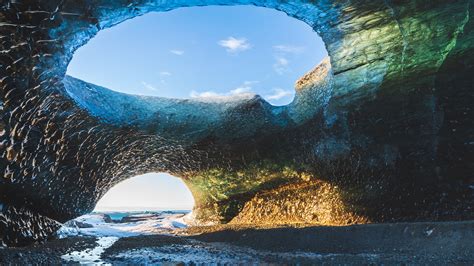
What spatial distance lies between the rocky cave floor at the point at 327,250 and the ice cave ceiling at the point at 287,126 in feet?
4.29

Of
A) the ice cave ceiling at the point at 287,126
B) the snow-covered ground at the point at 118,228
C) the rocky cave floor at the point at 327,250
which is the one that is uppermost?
the ice cave ceiling at the point at 287,126

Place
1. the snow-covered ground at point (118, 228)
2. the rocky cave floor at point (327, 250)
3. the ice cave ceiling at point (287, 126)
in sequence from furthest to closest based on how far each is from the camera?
the snow-covered ground at point (118, 228)
the ice cave ceiling at point (287, 126)
the rocky cave floor at point (327, 250)

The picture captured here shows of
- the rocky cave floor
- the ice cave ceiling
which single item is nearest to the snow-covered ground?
the ice cave ceiling

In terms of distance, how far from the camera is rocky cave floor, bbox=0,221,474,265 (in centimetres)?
338

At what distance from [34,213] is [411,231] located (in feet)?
17.6

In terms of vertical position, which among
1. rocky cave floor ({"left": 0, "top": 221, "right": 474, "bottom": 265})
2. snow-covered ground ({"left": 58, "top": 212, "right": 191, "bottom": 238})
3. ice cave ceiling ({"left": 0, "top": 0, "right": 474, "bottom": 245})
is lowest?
snow-covered ground ({"left": 58, "top": 212, "right": 191, "bottom": 238})

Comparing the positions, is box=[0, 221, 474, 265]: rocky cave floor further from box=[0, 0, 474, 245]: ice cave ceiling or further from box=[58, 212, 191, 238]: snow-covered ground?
box=[58, 212, 191, 238]: snow-covered ground

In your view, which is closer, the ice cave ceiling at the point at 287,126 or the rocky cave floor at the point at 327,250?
the rocky cave floor at the point at 327,250

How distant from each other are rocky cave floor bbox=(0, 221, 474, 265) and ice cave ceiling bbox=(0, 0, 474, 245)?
1.31m

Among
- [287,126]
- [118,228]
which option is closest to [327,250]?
[287,126]

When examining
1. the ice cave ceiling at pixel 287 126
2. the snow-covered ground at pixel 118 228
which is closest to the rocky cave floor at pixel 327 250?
the ice cave ceiling at pixel 287 126

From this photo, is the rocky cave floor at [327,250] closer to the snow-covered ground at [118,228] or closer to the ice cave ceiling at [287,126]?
the ice cave ceiling at [287,126]

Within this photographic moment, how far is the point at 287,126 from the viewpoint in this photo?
6961 millimetres

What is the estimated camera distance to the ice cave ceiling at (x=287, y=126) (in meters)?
4.05
